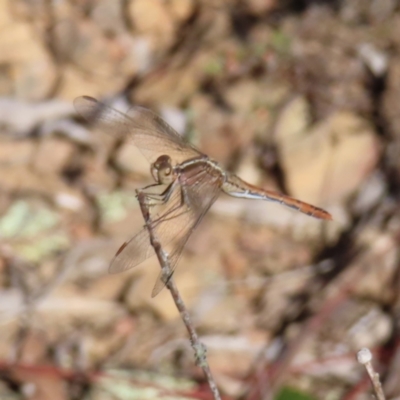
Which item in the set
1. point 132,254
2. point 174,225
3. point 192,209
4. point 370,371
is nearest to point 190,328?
point 370,371

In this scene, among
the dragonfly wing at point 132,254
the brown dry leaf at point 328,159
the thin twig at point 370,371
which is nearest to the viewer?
the thin twig at point 370,371

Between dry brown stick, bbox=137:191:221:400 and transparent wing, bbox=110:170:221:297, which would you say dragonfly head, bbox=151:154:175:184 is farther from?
dry brown stick, bbox=137:191:221:400

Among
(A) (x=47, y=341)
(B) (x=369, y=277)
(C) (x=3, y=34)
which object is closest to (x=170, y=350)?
(A) (x=47, y=341)

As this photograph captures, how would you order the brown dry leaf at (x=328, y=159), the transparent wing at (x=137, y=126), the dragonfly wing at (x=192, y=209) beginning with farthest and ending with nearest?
1. the brown dry leaf at (x=328, y=159)
2. the transparent wing at (x=137, y=126)
3. the dragonfly wing at (x=192, y=209)

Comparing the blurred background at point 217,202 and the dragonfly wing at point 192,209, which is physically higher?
the blurred background at point 217,202

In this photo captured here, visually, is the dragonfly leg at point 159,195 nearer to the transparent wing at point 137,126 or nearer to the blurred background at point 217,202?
the transparent wing at point 137,126

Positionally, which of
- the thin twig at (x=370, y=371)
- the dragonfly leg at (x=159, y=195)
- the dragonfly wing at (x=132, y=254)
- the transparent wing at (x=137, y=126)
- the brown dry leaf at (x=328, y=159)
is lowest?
the thin twig at (x=370, y=371)

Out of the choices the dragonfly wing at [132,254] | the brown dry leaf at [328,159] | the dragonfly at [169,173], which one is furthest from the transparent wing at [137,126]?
the brown dry leaf at [328,159]

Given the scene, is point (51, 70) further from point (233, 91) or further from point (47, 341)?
point (47, 341)
